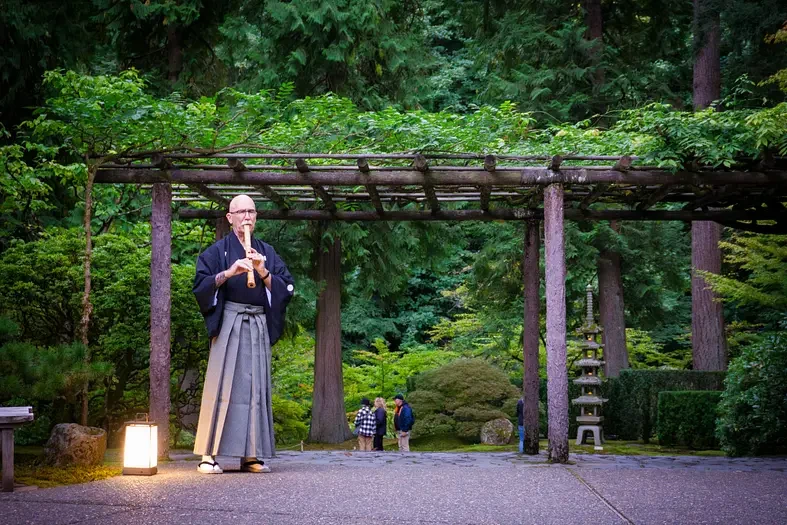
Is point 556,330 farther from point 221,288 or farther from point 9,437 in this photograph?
point 9,437

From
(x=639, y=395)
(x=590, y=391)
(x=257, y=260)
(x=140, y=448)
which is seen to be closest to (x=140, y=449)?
(x=140, y=448)

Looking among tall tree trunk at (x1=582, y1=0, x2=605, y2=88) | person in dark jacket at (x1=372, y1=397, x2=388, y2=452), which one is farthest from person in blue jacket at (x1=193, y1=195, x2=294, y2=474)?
tall tree trunk at (x1=582, y1=0, x2=605, y2=88)

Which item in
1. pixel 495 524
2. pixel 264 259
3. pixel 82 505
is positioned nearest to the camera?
pixel 495 524

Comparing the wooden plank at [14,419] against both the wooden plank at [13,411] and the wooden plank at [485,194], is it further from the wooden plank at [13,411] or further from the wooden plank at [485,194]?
the wooden plank at [485,194]

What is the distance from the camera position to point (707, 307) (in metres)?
16.8

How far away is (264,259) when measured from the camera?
7.61 meters

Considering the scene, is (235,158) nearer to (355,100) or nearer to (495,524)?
(495,524)

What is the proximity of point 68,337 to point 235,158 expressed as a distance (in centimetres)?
361

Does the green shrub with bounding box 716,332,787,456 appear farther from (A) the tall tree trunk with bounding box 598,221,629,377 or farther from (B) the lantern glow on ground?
(B) the lantern glow on ground

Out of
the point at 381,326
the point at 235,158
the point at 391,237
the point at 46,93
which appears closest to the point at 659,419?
the point at 391,237

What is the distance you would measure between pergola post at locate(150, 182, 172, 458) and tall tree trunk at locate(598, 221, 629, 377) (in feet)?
32.8

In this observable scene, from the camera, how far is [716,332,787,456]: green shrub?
10820 mm

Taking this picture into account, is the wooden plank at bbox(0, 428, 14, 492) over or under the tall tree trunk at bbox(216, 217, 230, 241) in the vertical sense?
under

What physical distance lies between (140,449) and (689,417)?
384 inches
